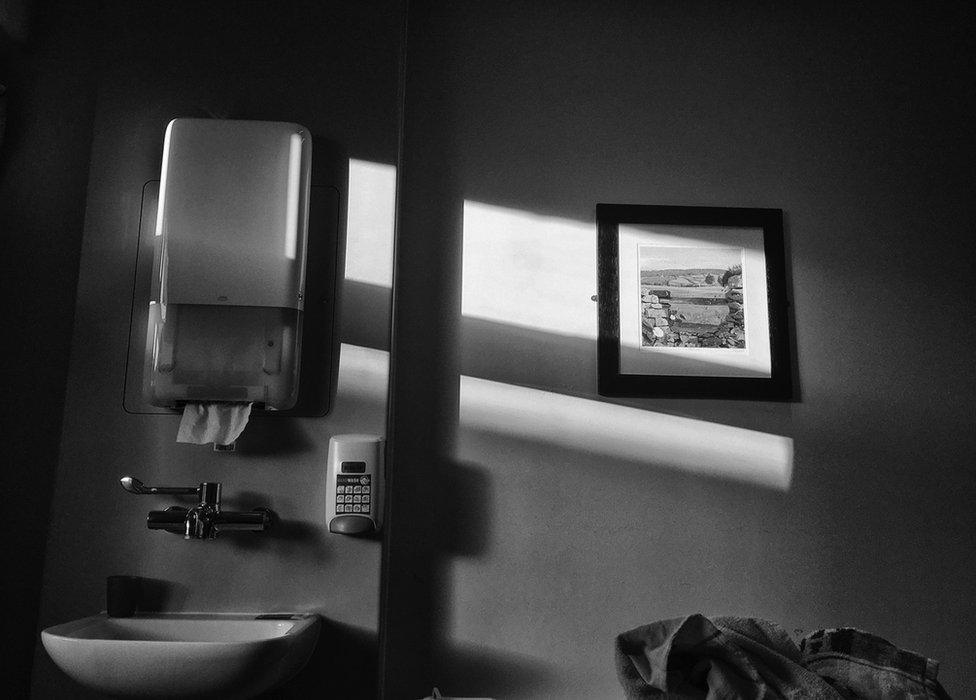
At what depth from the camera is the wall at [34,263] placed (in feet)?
5.94

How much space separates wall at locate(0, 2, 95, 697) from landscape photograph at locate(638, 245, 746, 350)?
159 cm

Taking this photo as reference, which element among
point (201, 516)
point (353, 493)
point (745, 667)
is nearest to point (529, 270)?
point (353, 493)

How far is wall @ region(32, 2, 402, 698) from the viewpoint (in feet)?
5.99

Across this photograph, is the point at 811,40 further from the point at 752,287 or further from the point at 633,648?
the point at 633,648

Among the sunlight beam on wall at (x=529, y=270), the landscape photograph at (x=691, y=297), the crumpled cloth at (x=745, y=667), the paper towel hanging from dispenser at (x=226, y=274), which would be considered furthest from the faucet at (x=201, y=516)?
the landscape photograph at (x=691, y=297)

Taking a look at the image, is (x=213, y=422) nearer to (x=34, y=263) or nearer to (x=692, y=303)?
(x=34, y=263)

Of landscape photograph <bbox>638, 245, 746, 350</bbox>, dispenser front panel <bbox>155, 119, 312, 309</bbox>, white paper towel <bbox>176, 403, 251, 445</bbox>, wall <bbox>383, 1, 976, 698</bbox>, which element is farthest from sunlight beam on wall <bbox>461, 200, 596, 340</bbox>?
white paper towel <bbox>176, 403, 251, 445</bbox>

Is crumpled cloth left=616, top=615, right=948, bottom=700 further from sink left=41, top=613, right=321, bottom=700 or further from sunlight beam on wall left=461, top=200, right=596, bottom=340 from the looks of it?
sunlight beam on wall left=461, top=200, right=596, bottom=340

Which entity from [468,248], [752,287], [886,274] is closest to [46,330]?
[468,248]

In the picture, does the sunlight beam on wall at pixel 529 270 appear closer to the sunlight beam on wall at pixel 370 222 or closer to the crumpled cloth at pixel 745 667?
the sunlight beam on wall at pixel 370 222

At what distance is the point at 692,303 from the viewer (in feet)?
6.99

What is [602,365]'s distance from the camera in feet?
6.87

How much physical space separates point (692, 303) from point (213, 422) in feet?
4.43

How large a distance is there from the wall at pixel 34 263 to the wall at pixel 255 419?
0.13 ft
